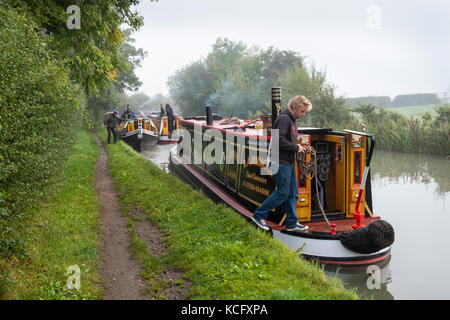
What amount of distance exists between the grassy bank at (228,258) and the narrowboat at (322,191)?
0.45 m

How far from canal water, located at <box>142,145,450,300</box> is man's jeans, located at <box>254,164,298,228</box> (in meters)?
0.92

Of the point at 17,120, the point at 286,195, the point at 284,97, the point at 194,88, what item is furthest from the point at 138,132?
the point at 194,88

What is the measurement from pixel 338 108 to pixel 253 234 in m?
18.6

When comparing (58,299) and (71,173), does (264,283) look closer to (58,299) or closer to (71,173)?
(58,299)

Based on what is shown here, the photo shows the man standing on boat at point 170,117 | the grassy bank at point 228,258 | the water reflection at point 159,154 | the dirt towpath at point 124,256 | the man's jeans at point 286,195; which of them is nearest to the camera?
the grassy bank at point 228,258

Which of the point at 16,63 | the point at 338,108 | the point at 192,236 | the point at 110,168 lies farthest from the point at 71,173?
the point at 338,108

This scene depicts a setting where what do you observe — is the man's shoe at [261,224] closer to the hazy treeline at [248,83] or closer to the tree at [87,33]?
the tree at [87,33]

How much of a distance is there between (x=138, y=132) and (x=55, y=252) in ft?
52.1

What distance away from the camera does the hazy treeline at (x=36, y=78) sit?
411cm

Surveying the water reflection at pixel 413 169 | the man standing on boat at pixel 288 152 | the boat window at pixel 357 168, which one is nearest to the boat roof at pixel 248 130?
the boat window at pixel 357 168

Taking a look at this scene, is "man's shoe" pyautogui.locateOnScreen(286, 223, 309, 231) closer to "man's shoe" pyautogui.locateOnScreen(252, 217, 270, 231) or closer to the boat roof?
"man's shoe" pyautogui.locateOnScreen(252, 217, 270, 231)

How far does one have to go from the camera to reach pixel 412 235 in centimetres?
725

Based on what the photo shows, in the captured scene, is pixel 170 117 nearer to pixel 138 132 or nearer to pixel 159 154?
pixel 138 132
